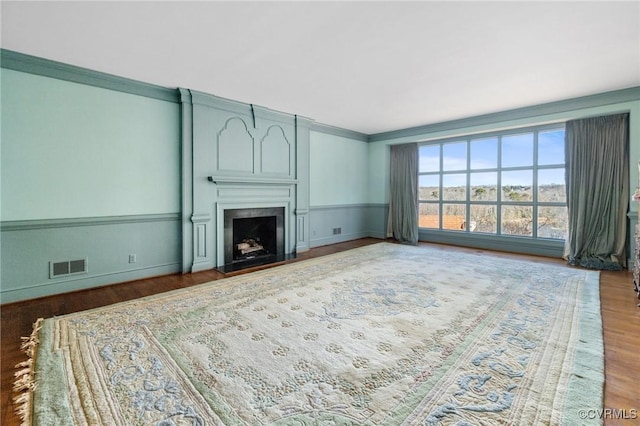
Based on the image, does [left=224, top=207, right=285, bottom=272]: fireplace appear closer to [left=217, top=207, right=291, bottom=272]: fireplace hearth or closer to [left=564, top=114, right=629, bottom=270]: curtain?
[left=217, top=207, right=291, bottom=272]: fireplace hearth

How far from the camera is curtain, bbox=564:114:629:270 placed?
433 centimetres

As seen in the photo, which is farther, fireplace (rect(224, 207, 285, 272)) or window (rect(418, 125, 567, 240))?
window (rect(418, 125, 567, 240))

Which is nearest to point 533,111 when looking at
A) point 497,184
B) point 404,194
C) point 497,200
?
point 497,184

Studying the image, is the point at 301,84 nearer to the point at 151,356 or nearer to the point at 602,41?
the point at 602,41

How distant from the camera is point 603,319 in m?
2.59

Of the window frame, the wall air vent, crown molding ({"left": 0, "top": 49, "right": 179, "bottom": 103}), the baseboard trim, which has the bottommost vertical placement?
the baseboard trim

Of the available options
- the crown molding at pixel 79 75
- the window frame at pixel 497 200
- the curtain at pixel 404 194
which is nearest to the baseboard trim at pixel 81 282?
the crown molding at pixel 79 75

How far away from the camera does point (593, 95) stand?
14.3 feet

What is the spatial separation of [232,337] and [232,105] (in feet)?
11.8

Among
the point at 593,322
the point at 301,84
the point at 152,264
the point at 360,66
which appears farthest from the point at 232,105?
the point at 593,322

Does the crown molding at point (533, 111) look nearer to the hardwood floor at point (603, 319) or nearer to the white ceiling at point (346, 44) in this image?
the white ceiling at point (346, 44)

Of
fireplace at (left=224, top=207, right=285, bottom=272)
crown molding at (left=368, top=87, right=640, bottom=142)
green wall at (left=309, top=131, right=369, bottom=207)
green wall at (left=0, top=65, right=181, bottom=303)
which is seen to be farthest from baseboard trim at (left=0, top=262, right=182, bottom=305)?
crown molding at (left=368, top=87, right=640, bottom=142)

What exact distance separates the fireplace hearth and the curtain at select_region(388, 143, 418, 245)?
9.83 feet

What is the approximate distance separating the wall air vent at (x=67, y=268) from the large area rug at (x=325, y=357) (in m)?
0.98
